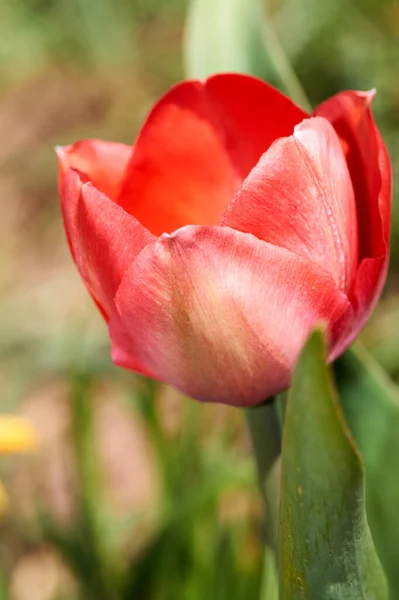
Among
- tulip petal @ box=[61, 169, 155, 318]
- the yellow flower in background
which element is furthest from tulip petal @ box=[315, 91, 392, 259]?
the yellow flower in background

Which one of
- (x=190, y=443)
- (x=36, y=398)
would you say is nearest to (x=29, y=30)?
(x=36, y=398)

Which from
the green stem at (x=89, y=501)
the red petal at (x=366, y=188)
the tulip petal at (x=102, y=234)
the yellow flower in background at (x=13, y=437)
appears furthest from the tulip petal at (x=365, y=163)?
the green stem at (x=89, y=501)

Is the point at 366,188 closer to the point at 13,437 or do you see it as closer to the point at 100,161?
the point at 100,161

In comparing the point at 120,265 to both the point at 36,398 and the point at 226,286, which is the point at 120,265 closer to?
the point at 226,286

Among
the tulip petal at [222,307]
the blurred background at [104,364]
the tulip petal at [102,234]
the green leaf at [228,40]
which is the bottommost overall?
the blurred background at [104,364]

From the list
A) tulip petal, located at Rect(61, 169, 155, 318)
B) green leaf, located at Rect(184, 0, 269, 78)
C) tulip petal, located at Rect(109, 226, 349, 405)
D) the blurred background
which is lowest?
the blurred background

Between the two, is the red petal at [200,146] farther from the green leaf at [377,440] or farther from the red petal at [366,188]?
the green leaf at [377,440]

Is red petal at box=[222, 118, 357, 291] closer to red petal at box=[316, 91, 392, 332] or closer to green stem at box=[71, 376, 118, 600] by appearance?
red petal at box=[316, 91, 392, 332]
